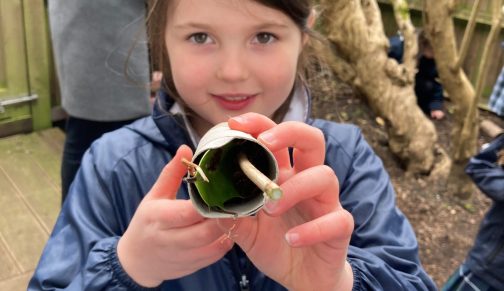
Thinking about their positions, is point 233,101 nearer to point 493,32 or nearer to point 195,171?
point 195,171

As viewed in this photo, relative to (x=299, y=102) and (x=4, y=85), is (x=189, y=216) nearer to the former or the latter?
(x=299, y=102)

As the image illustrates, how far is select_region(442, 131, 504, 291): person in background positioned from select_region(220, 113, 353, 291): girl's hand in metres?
1.65

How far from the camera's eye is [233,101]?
1.35 meters

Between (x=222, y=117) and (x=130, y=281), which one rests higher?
(x=222, y=117)

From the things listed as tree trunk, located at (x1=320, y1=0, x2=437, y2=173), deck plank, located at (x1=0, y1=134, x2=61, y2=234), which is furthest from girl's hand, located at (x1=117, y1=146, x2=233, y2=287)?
tree trunk, located at (x1=320, y1=0, x2=437, y2=173)

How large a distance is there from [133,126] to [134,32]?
1.06 meters

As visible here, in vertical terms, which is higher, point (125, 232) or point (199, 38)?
point (199, 38)

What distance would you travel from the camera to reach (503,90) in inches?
121

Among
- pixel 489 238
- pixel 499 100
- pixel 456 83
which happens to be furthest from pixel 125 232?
pixel 456 83

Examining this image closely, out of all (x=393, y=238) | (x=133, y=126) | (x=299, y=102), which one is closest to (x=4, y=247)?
(x=133, y=126)

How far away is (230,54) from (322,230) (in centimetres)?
53

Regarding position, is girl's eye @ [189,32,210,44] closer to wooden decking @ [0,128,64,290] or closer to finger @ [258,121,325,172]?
finger @ [258,121,325,172]

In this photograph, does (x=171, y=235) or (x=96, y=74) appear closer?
(x=171, y=235)

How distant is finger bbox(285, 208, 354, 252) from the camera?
84 centimetres
